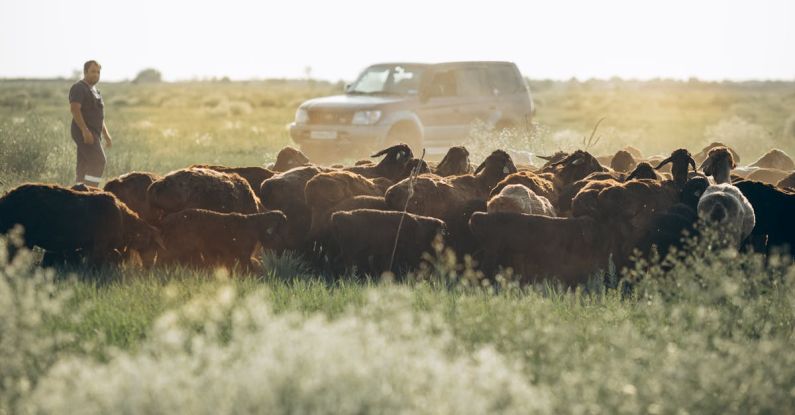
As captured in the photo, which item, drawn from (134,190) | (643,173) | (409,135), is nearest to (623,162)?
(643,173)

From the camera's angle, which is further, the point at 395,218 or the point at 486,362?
the point at 395,218

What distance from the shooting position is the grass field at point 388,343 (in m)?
4.05

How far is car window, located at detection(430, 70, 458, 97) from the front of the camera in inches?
861

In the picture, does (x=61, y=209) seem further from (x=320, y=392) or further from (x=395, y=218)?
(x=320, y=392)

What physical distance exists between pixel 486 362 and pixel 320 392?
73 cm

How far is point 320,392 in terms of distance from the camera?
160 inches

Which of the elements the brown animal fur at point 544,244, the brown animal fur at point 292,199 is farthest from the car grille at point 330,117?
the brown animal fur at point 544,244

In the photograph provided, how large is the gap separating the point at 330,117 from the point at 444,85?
2.64 metres

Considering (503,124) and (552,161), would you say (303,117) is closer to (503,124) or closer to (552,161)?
(503,124)

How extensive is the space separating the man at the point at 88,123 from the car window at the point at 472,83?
9.57 meters

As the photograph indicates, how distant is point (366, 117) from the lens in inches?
827

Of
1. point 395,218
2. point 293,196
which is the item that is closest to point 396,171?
point 293,196

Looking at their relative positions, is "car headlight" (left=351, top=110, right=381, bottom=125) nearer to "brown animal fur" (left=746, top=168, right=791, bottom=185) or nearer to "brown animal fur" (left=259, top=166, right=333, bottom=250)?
"brown animal fur" (left=746, top=168, right=791, bottom=185)

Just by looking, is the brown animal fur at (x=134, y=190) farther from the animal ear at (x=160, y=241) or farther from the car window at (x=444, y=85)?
the car window at (x=444, y=85)
